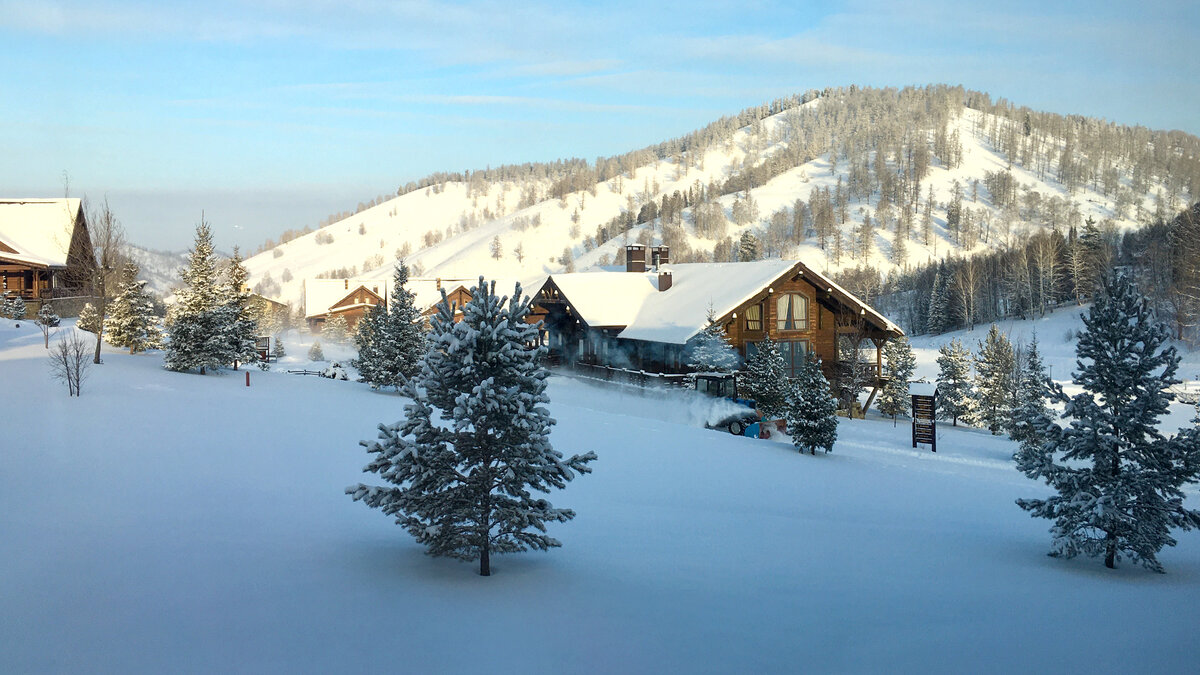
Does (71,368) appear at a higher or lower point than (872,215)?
lower

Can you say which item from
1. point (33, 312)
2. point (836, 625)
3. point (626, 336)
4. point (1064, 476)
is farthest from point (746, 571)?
point (33, 312)

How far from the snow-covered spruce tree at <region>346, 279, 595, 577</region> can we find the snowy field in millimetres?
703

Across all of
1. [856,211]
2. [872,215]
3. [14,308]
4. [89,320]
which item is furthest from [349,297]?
[856,211]

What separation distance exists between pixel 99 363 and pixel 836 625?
29.3 m

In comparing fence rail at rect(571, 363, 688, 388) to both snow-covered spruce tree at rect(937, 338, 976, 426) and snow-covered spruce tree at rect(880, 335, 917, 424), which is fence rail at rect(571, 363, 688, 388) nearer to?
snow-covered spruce tree at rect(880, 335, 917, 424)

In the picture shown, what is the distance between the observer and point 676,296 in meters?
39.6

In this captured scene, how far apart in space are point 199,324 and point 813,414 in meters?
23.4

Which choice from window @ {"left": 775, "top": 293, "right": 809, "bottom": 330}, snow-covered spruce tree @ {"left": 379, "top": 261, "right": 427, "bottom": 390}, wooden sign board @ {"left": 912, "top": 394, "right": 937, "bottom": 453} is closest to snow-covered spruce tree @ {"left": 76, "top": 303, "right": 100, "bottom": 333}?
snow-covered spruce tree @ {"left": 379, "top": 261, "right": 427, "bottom": 390}

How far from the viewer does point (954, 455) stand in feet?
79.8

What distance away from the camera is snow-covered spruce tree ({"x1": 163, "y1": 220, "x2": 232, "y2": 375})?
30.0 metres

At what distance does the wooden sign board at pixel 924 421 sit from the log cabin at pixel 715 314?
938cm

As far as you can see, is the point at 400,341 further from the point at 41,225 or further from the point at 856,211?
the point at 856,211

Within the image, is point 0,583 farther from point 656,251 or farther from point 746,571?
point 656,251

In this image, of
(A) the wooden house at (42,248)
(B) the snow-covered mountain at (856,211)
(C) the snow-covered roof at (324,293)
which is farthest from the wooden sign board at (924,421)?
(B) the snow-covered mountain at (856,211)
